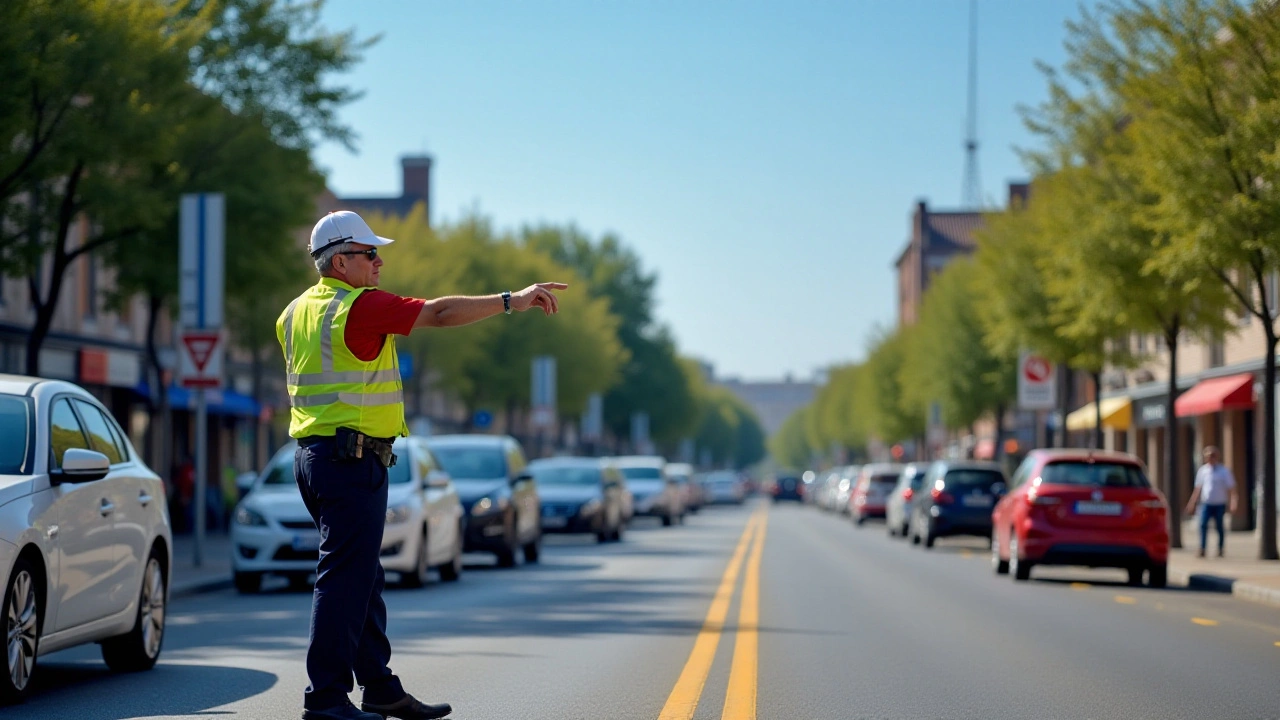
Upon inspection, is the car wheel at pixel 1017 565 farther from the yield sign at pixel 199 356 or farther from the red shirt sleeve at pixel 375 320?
the red shirt sleeve at pixel 375 320

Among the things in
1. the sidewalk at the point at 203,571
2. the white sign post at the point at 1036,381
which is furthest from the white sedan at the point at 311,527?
the white sign post at the point at 1036,381

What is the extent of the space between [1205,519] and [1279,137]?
895 centimetres

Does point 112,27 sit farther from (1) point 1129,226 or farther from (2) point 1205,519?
(2) point 1205,519

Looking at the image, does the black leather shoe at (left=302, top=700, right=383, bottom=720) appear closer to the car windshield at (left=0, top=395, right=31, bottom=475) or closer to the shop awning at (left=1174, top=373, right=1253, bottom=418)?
the car windshield at (left=0, top=395, right=31, bottom=475)

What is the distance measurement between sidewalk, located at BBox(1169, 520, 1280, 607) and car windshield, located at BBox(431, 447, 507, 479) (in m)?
9.14

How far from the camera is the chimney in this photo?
10212 centimetres

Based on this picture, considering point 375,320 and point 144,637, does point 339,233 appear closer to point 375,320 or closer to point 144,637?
point 375,320

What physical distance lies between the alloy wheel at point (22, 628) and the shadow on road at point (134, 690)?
0.17 m

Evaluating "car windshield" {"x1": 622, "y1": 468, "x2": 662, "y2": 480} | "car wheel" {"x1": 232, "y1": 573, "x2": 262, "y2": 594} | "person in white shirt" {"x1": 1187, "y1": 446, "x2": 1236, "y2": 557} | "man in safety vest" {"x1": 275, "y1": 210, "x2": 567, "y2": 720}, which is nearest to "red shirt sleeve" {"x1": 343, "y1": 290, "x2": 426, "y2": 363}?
"man in safety vest" {"x1": 275, "y1": 210, "x2": 567, "y2": 720}

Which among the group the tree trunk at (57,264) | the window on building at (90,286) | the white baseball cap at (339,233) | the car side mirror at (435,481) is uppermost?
the window on building at (90,286)

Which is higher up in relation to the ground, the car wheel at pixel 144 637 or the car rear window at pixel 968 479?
the car rear window at pixel 968 479

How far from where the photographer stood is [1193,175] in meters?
22.4

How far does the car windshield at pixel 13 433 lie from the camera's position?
31.9 ft

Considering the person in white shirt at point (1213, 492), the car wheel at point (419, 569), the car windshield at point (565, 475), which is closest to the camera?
the car wheel at point (419, 569)
